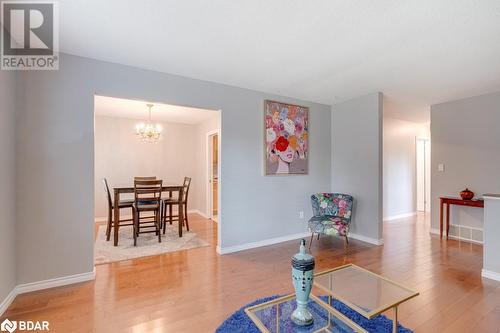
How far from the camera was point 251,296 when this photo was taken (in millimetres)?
2250

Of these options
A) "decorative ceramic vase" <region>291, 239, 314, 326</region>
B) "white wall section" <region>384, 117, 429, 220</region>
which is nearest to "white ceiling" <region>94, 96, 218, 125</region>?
"decorative ceramic vase" <region>291, 239, 314, 326</region>

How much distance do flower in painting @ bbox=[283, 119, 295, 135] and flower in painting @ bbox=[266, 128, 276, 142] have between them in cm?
27

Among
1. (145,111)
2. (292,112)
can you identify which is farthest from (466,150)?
(145,111)

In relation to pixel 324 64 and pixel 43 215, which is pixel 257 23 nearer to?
pixel 324 64

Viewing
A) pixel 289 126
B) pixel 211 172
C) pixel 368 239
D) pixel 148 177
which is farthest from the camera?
pixel 211 172

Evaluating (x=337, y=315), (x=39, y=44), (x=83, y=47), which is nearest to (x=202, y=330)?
(x=337, y=315)

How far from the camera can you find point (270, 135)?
149 inches

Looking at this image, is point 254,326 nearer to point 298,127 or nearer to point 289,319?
point 289,319

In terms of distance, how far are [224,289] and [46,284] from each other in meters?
1.74

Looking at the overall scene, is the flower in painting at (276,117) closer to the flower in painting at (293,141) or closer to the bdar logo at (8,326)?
the flower in painting at (293,141)

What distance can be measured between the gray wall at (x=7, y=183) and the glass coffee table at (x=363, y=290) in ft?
8.39

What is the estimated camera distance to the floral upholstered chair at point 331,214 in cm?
342

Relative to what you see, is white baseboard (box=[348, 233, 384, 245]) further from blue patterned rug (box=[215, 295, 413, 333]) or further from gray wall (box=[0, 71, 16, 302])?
gray wall (box=[0, 71, 16, 302])

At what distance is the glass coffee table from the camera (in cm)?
148
